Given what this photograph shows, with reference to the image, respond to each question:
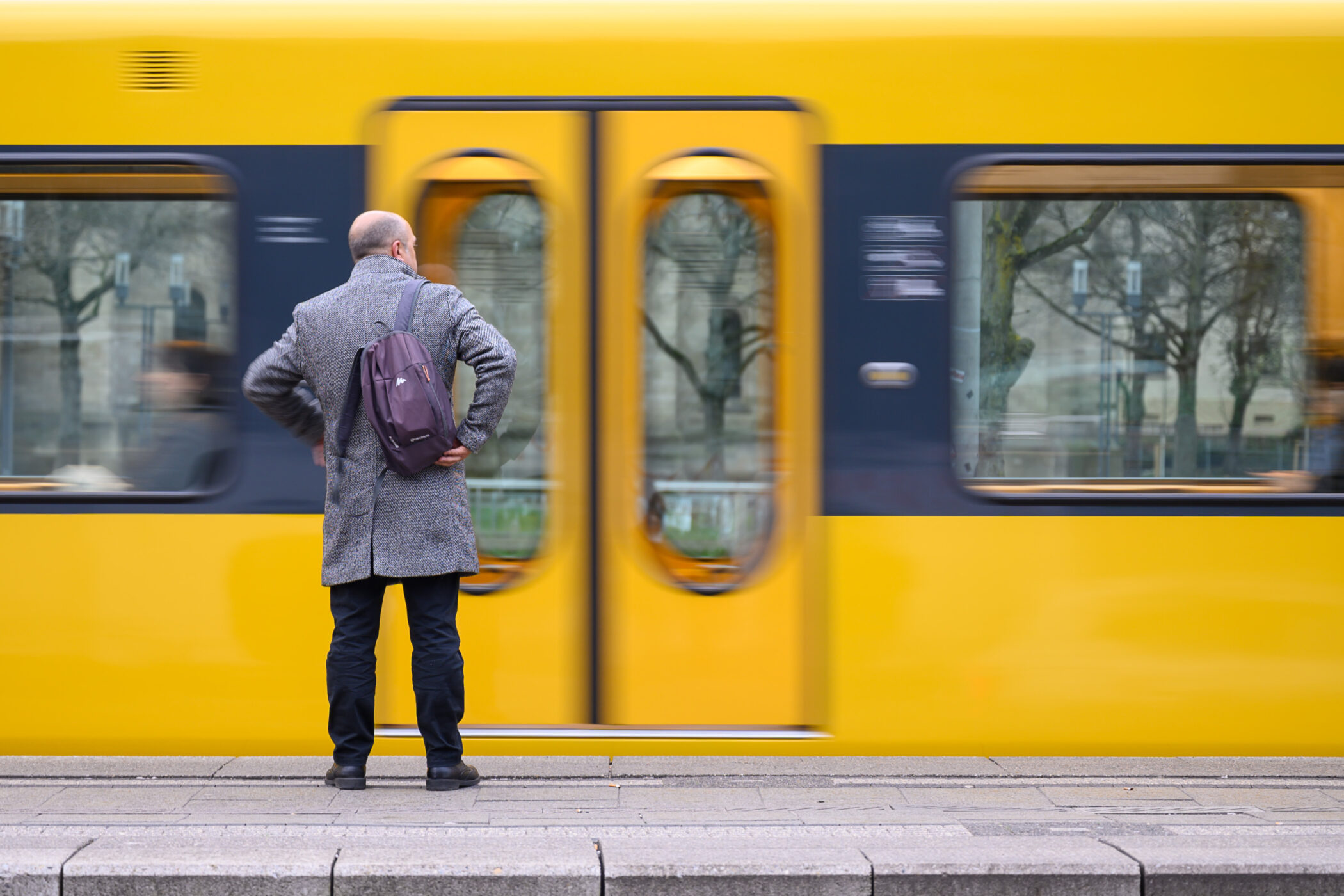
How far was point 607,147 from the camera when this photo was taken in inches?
183

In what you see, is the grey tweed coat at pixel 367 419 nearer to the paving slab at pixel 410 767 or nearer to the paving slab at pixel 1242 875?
the paving slab at pixel 410 767

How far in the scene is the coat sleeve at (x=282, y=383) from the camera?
4285 millimetres

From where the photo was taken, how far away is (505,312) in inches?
187

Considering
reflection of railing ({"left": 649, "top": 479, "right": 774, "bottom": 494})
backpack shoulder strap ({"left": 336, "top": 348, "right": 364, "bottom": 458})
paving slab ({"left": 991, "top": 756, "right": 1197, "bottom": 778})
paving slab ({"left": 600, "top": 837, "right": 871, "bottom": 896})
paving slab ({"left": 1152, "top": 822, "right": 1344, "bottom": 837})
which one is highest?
backpack shoulder strap ({"left": 336, "top": 348, "right": 364, "bottom": 458})

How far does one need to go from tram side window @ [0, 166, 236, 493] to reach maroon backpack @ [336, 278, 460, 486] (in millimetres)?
770

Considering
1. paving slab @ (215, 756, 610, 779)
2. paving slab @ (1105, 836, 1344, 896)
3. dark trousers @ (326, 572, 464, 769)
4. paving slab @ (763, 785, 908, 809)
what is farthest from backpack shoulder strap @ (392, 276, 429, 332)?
paving slab @ (1105, 836, 1344, 896)

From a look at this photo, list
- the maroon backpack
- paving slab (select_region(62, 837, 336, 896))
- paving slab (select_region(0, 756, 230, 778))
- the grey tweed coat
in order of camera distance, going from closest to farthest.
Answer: paving slab (select_region(62, 837, 336, 896)) < the maroon backpack < the grey tweed coat < paving slab (select_region(0, 756, 230, 778))

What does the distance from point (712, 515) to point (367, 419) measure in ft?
3.93

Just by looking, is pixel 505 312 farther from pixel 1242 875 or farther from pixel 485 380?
pixel 1242 875

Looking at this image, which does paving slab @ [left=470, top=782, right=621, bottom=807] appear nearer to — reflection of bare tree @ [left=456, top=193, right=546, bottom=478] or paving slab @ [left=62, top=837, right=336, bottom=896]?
paving slab @ [left=62, top=837, right=336, bottom=896]

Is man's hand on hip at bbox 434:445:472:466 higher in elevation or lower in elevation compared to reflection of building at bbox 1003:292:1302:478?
lower

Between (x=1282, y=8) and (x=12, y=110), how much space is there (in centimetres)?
406

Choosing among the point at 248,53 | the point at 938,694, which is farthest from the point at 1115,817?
the point at 248,53

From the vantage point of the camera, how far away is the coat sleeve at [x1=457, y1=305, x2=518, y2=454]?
4.17 meters
